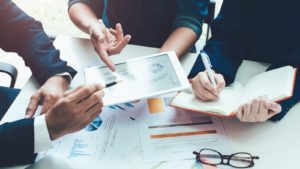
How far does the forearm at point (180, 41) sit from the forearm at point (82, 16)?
1.01 feet

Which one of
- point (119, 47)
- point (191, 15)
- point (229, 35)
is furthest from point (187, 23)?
point (119, 47)

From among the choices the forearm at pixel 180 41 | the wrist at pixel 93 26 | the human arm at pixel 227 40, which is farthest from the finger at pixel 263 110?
the wrist at pixel 93 26

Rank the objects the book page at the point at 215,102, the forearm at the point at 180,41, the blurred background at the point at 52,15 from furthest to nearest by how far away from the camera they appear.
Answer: the blurred background at the point at 52,15 < the forearm at the point at 180,41 < the book page at the point at 215,102

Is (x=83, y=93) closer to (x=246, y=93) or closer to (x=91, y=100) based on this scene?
(x=91, y=100)

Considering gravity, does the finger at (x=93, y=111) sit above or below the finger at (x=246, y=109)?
above

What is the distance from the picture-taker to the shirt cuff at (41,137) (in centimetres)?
83

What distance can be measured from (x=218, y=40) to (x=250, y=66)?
142mm

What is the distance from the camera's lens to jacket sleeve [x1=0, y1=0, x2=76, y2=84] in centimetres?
112

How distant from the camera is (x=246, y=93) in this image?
38.8 inches

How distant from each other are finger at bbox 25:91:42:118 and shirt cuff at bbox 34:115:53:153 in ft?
0.39

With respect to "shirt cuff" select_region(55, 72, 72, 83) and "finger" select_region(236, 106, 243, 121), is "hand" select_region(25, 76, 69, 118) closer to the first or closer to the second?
"shirt cuff" select_region(55, 72, 72, 83)

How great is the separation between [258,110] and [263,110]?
0.04 ft

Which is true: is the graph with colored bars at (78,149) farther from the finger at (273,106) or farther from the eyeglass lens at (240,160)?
the finger at (273,106)

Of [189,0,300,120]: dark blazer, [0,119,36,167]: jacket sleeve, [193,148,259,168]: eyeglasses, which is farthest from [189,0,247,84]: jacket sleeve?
[0,119,36,167]: jacket sleeve
